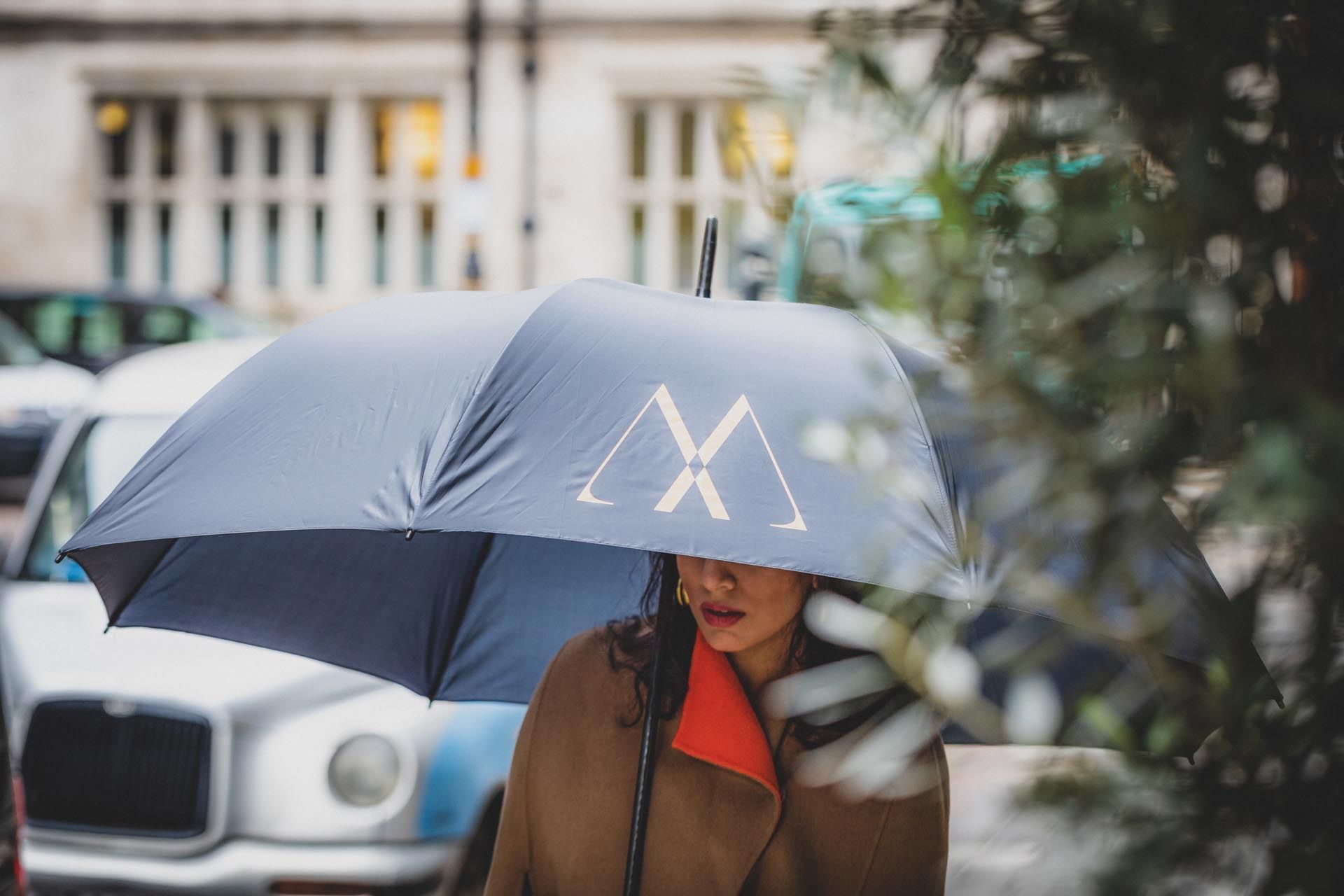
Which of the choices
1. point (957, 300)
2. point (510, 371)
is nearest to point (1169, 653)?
point (957, 300)

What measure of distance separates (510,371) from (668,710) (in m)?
0.69

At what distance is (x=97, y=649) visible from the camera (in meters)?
4.15

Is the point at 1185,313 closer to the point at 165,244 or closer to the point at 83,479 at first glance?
the point at 83,479

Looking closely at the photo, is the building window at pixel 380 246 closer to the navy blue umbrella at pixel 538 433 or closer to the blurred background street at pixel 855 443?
the blurred background street at pixel 855 443

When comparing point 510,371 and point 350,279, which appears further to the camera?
point 350,279

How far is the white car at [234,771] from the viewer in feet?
12.5

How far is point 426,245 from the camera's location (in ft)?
57.4

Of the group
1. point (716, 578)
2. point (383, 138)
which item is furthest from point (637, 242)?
point (716, 578)

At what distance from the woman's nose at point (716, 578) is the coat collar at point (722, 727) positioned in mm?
142

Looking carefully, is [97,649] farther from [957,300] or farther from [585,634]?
[957,300]

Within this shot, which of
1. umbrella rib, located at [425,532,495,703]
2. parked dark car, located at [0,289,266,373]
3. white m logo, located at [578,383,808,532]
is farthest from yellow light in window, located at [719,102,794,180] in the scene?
parked dark car, located at [0,289,266,373]

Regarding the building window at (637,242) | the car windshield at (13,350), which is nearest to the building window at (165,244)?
the car windshield at (13,350)

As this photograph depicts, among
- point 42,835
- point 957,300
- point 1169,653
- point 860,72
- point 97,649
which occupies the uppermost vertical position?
point 860,72

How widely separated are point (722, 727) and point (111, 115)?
17838 mm
